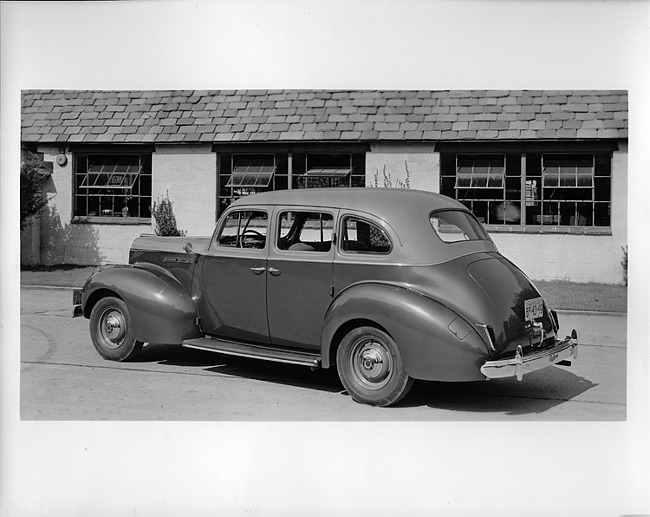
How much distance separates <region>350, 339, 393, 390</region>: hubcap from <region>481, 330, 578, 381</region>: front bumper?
0.73 metres

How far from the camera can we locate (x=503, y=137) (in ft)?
27.2

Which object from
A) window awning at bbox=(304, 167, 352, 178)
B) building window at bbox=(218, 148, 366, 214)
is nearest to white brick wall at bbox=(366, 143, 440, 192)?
building window at bbox=(218, 148, 366, 214)

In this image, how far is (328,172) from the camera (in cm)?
793

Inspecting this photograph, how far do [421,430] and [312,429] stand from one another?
0.82 m

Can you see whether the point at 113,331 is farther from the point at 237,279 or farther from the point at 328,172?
the point at 328,172

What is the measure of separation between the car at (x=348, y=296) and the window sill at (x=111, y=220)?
33.9 inches

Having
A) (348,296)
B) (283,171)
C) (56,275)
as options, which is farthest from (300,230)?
(56,275)

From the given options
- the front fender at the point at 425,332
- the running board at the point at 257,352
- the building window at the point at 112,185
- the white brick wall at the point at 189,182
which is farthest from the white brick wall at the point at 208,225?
the front fender at the point at 425,332

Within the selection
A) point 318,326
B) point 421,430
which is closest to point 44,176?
point 318,326

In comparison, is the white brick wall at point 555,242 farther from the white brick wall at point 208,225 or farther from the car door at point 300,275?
the car door at point 300,275

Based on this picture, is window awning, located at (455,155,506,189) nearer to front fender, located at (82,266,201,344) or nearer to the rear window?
the rear window

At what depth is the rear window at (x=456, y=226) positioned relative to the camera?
19.8 ft

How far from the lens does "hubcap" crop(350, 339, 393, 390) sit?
5.70 m
